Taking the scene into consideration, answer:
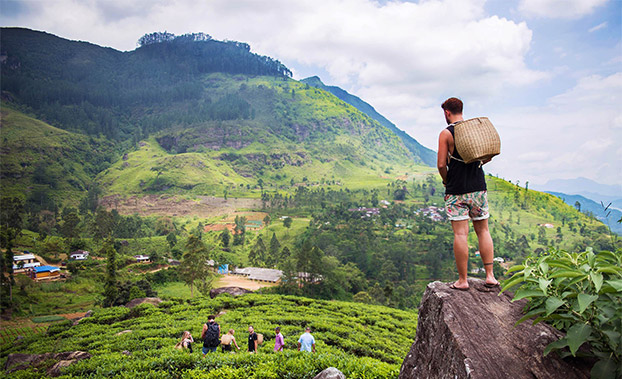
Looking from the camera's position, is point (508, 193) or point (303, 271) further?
point (508, 193)

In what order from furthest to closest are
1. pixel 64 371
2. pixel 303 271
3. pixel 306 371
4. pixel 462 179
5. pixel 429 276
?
pixel 429 276 < pixel 303 271 < pixel 64 371 < pixel 306 371 < pixel 462 179

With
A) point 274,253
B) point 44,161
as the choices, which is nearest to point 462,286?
point 274,253

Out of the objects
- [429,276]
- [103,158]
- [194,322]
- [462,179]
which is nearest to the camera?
[462,179]

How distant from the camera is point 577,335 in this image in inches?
95.1

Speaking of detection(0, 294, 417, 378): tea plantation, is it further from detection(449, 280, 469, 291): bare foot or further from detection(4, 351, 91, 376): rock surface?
detection(449, 280, 469, 291): bare foot

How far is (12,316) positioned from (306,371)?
4873 centimetres

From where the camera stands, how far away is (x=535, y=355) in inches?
127

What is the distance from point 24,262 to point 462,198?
72054 millimetres

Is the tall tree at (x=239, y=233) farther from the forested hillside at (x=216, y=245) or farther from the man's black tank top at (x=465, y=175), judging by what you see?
the man's black tank top at (x=465, y=175)

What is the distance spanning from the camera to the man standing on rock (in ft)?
15.8

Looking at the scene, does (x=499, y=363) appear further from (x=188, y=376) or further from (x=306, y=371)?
(x=188, y=376)

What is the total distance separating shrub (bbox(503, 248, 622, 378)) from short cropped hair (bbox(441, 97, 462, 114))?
285cm

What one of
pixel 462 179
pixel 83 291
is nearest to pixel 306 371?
pixel 462 179

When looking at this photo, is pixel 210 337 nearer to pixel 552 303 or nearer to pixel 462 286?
pixel 462 286
